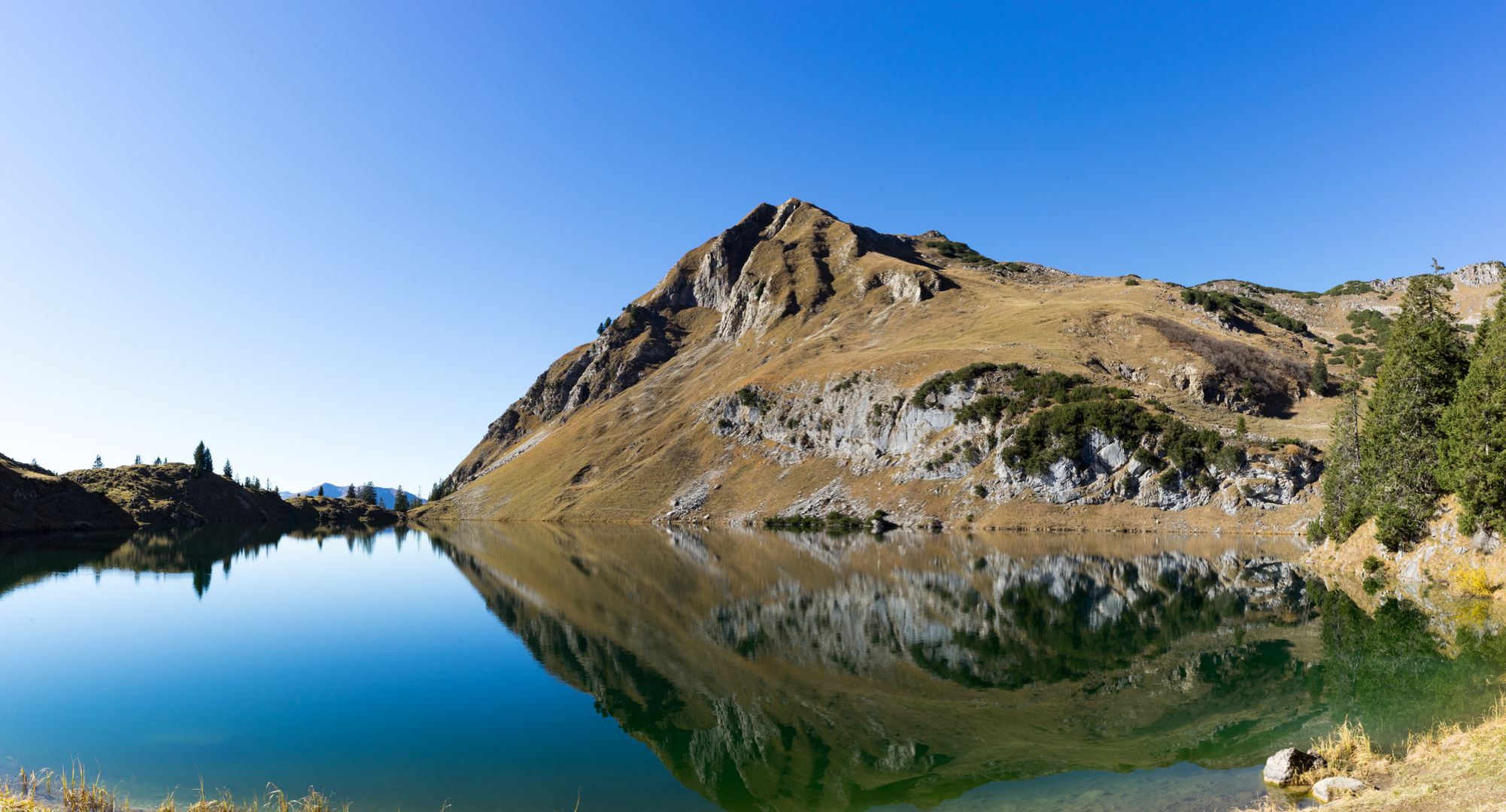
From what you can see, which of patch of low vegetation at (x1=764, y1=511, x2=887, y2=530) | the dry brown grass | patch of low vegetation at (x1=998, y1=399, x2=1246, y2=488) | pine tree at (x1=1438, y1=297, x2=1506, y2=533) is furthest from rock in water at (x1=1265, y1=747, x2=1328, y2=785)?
patch of low vegetation at (x1=764, y1=511, x2=887, y2=530)

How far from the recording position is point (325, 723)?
2081 cm

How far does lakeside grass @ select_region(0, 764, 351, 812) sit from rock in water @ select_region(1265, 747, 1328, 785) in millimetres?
20240

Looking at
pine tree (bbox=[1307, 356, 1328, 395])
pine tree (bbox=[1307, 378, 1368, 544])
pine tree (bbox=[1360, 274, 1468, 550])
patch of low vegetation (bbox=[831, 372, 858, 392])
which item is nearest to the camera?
pine tree (bbox=[1360, 274, 1468, 550])

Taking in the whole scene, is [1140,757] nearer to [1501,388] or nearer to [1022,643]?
[1022,643]

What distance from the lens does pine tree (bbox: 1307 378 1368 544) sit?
49969 millimetres

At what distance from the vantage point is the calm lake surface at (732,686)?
16.6 metres

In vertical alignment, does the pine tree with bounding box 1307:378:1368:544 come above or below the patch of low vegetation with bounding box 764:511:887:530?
above

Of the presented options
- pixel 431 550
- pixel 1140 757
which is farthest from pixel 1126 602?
pixel 431 550

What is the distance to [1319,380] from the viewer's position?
114 metres

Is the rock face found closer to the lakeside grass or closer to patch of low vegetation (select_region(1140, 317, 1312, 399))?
the lakeside grass

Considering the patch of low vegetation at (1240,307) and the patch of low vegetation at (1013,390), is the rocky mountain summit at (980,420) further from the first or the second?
the patch of low vegetation at (1240,307)

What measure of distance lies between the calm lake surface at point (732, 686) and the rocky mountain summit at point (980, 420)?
45748 mm

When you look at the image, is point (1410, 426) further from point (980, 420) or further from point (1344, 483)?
point (980, 420)

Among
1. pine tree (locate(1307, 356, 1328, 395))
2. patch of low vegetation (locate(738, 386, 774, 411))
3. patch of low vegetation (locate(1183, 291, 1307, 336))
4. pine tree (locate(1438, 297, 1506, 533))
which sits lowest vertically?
pine tree (locate(1438, 297, 1506, 533))
